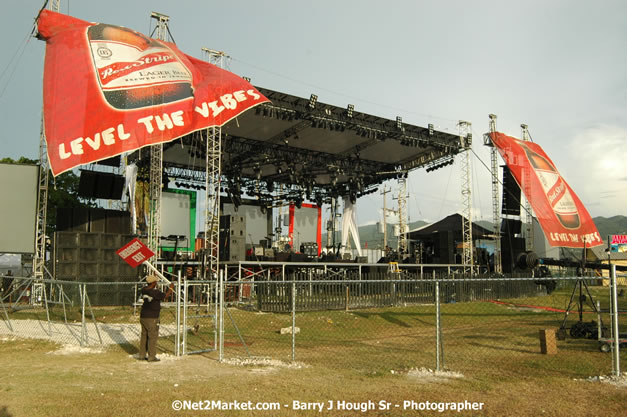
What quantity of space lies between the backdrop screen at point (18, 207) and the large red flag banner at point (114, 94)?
4.86m

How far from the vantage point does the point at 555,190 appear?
28.8m

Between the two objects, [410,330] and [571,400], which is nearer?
[571,400]

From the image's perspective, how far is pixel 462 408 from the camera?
19.1ft

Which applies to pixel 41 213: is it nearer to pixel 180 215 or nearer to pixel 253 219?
pixel 180 215

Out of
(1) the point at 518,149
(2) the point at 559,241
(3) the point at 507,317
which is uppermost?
(1) the point at 518,149

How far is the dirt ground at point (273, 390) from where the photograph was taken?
5730mm

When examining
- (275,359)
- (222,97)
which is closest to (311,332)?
(275,359)

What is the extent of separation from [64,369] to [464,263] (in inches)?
1085

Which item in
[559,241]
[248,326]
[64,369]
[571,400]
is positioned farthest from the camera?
[559,241]

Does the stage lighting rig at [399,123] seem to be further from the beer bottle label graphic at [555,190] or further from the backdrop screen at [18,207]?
the backdrop screen at [18,207]

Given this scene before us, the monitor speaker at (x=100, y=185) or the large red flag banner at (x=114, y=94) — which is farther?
the monitor speaker at (x=100, y=185)

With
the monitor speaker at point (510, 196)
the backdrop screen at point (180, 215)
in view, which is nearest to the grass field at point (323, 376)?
the backdrop screen at point (180, 215)

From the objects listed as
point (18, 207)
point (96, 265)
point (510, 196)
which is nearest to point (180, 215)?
point (18, 207)

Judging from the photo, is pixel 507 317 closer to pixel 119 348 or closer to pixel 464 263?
pixel 119 348
